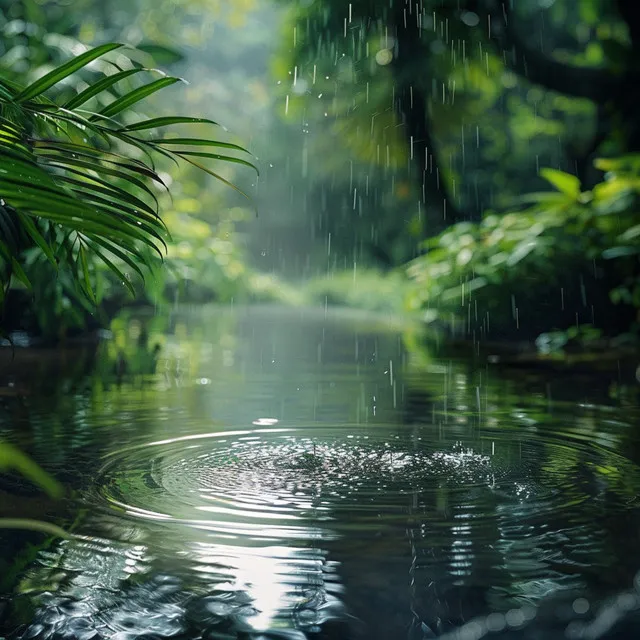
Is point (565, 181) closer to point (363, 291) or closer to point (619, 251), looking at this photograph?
point (619, 251)

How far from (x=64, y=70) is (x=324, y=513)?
1.51 meters

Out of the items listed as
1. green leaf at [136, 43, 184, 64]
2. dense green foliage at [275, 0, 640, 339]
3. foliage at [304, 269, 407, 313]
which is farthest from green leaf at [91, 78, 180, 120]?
foliage at [304, 269, 407, 313]

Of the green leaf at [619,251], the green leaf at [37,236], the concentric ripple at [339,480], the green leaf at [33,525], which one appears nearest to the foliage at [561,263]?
the green leaf at [619,251]

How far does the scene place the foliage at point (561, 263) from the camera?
11.1 metres

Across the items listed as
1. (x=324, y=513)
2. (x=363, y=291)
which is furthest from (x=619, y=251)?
(x=363, y=291)

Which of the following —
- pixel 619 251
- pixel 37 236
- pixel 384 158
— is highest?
pixel 384 158

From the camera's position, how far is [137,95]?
2.37 meters

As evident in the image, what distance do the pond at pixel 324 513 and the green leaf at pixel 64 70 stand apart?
1075 millimetres

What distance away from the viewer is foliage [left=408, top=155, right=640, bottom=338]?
11.1m

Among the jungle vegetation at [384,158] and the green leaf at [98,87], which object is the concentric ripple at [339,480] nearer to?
the jungle vegetation at [384,158]

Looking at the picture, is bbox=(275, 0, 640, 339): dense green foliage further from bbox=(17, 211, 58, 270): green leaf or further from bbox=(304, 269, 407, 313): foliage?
bbox=(17, 211, 58, 270): green leaf

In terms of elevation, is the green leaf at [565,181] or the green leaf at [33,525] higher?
the green leaf at [565,181]

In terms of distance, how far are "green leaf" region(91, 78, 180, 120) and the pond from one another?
1055mm

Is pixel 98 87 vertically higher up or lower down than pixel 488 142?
lower down
